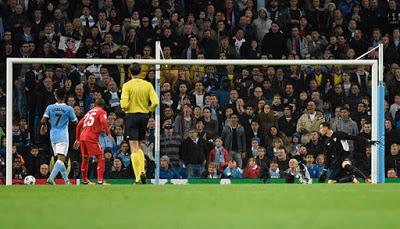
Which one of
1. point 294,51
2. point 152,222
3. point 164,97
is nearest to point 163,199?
point 152,222

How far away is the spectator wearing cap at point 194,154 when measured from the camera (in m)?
Answer: 19.6

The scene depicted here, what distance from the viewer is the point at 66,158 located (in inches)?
780

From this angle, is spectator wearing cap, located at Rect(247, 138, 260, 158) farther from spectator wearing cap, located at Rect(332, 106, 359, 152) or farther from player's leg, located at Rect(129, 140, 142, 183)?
player's leg, located at Rect(129, 140, 142, 183)

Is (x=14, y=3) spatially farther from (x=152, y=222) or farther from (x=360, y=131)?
(x=152, y=222)

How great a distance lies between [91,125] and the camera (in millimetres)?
18109

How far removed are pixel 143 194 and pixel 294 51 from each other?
12.7m

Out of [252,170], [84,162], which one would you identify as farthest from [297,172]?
[84,162]

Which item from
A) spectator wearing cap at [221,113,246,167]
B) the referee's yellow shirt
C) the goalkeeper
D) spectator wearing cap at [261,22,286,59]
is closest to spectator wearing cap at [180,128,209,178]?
spectator wearing cap at [221,113,246,167]

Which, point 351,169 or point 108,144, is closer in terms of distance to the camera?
point 351,169

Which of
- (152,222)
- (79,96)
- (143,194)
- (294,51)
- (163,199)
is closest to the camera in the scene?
(152,222)

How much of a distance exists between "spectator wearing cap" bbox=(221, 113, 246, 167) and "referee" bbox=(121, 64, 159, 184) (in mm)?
3199

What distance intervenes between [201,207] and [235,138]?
936cm

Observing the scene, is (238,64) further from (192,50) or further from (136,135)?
(192,50)

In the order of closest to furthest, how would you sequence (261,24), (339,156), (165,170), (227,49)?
(339,156), (165,170), (227,49), (261,24)
